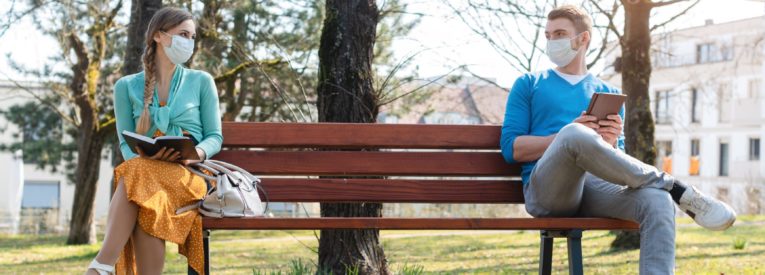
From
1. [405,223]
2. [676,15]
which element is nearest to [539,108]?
[405,223]

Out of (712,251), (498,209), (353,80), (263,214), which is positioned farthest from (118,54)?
(263,214)

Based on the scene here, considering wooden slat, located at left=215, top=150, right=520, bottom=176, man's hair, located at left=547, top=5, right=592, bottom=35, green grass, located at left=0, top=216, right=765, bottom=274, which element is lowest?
green grass, located at left=0, top=216, right=765, bottom=274

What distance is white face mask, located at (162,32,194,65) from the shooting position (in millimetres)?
4449

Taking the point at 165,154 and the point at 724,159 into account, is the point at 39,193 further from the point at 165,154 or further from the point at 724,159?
the point at 165,154

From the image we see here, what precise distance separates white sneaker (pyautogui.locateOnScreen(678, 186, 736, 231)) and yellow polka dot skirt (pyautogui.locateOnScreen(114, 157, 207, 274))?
197 cm

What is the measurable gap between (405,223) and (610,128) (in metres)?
1.00

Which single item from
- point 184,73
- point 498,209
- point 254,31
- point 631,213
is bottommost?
point 498,209

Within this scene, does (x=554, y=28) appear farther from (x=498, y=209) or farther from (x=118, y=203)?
(x=498, y=209)

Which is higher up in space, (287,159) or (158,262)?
(287,159)

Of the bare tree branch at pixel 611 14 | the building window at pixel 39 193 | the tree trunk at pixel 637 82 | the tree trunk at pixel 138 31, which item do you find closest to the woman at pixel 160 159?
the tree trunk at pixel 138 31

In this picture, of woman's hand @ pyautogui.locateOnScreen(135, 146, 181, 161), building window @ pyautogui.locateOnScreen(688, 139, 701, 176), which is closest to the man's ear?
woman's hand @ pyautogui.locateOnScreen(135, 146, 181, 161)

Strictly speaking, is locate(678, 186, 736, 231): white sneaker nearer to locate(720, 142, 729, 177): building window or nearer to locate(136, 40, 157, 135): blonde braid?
locate(136, 40, 157, 135): blonde braid

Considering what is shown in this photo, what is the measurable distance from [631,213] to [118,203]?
2032 mm

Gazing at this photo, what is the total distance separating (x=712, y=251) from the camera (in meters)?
9.55
